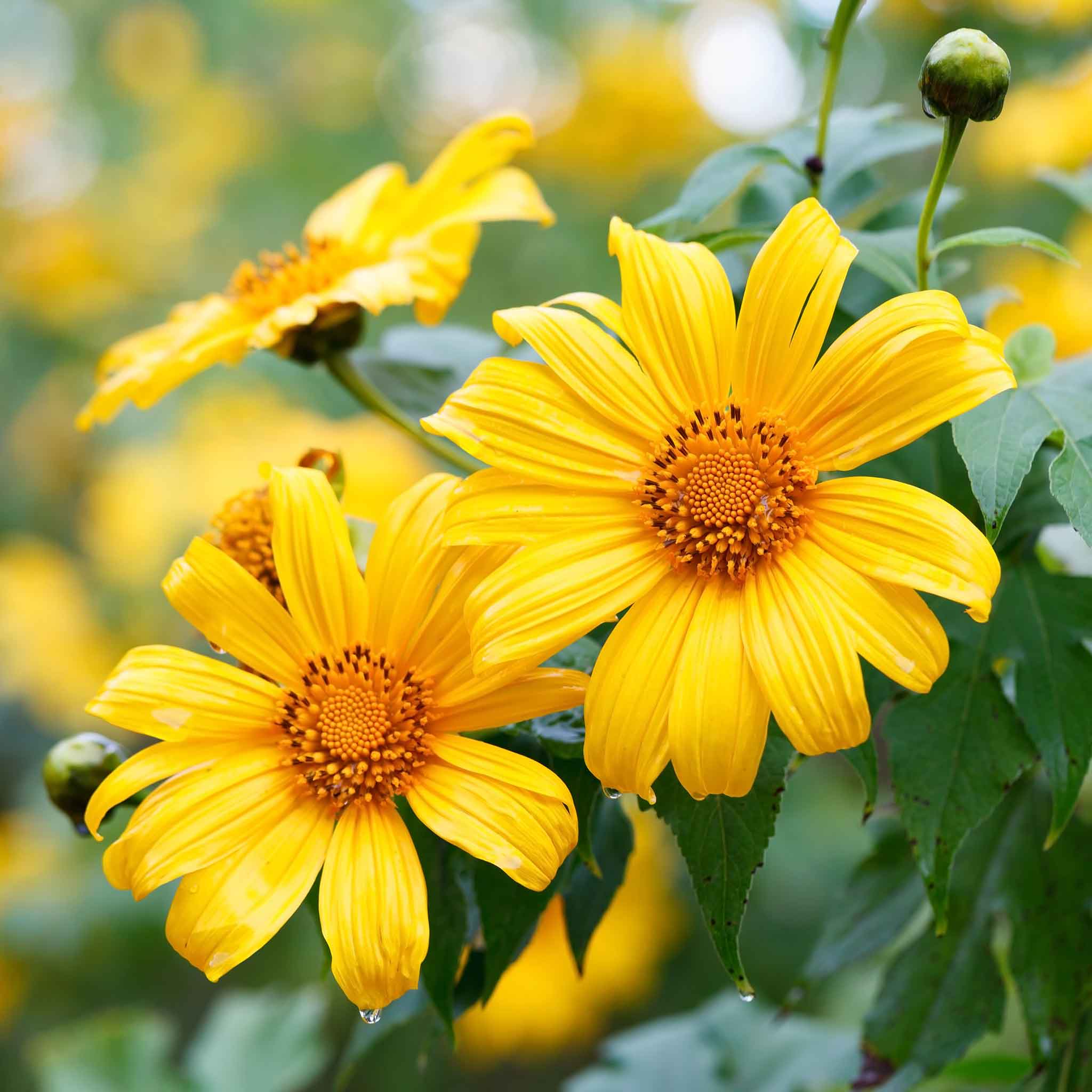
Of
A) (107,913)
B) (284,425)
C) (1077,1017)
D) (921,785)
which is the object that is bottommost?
(107,913)

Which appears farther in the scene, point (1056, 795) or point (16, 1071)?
point (16, 1071)

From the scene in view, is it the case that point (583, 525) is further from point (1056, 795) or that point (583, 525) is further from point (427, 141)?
point (427, 141)

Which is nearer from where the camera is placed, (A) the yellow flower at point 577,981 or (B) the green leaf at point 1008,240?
(B) the green leaf at point 1008,240

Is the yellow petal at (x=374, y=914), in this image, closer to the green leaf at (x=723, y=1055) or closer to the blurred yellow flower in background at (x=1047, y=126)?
the green leaf at (x=723, y=1055)

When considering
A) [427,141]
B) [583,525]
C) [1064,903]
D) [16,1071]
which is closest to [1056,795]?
[1064,903]

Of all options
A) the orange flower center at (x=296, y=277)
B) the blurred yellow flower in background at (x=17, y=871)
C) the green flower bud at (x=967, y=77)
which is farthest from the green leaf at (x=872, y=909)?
the blurred yellow flower in background at (x=17, y=871)

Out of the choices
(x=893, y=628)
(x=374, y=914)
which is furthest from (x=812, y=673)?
(x=374, y=914)
